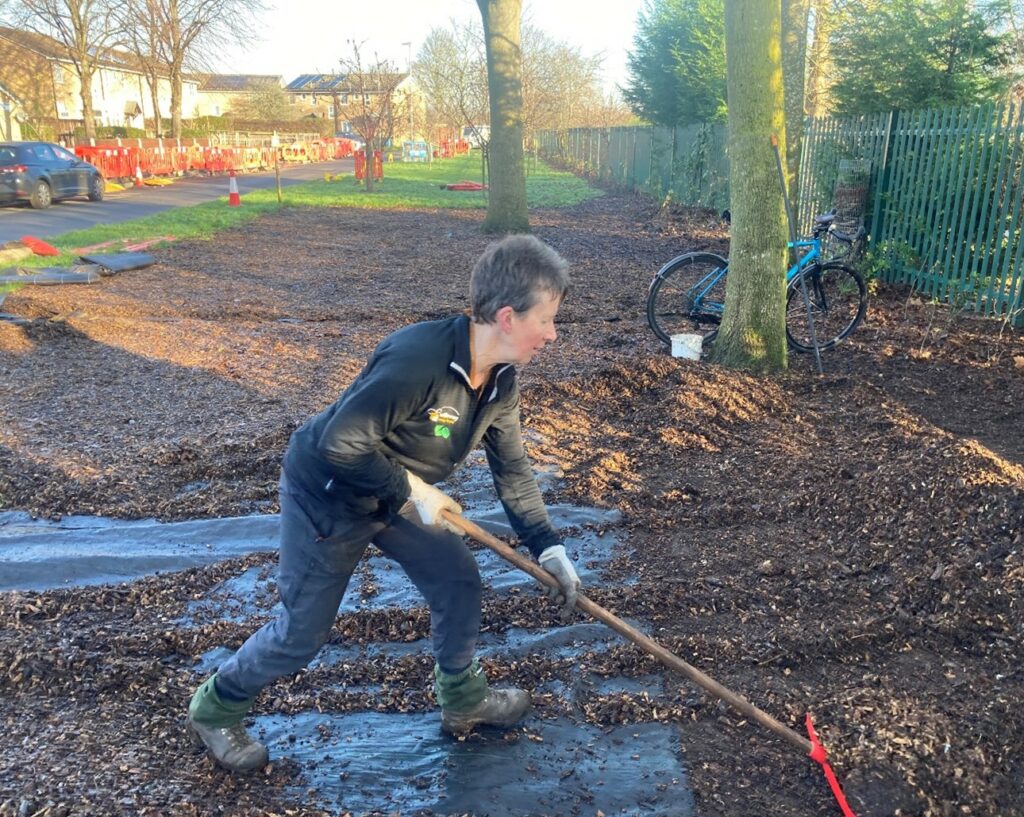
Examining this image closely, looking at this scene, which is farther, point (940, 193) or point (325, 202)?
point (325, 202)

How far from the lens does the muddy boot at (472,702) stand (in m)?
2.98

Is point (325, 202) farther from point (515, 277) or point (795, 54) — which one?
point (515, 277)

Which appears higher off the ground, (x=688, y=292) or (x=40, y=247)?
(x=688, y=292)

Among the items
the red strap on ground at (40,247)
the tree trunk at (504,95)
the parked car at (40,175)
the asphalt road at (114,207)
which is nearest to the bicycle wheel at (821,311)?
the tree trunk at (504,95)

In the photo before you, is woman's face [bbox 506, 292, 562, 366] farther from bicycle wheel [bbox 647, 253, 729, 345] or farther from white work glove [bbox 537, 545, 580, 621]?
bicycle wheel [bbox 647, 253, 729, 345]

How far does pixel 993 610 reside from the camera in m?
3.56

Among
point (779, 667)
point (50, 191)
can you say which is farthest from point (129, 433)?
point (50, 191)

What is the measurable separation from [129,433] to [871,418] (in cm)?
486

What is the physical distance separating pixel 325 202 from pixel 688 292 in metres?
17.5

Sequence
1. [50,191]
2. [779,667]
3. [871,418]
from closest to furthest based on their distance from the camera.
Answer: [779,667] < [871,418] < [50,191]

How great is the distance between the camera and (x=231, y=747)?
2785 millimetres

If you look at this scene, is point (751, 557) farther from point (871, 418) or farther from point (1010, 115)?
point (1010, 115)

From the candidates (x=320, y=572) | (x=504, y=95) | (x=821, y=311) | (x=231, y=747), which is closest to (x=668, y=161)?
(x=504, y=95)

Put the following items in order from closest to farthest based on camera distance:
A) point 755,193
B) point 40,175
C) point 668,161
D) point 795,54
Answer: point 755,193
point 795,54
point 40,175
point 668,161
